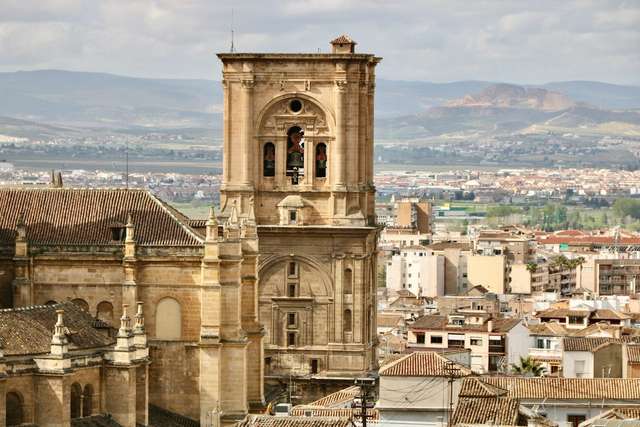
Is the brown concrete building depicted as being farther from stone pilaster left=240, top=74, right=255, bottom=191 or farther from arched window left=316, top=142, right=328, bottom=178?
arched window left=316, top=142, right=328, bottom=178

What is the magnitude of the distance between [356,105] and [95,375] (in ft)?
67.3

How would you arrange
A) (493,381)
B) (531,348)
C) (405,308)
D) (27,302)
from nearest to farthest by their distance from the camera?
(493,381)
(27,302)
(531,348)
(405,308)

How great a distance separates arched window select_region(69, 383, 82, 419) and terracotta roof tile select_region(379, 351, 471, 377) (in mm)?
9490

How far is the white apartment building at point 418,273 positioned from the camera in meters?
192

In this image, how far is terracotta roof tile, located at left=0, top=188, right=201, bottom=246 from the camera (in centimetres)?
8100

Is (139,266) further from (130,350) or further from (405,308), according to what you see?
(405,308)

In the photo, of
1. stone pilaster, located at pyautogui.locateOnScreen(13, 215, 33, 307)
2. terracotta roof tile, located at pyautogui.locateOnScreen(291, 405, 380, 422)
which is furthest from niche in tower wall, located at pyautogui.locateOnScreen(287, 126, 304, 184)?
terracotta roof tile, located at pyautogui.locateOnScreen(291, 405, 380, 422)

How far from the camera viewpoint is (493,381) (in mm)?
75125

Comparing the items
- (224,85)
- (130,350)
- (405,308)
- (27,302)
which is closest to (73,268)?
(27,302)

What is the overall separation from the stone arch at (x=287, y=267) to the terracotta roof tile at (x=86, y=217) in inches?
326

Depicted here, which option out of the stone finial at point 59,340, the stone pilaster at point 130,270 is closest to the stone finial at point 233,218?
the stone pilaster at point 130,270

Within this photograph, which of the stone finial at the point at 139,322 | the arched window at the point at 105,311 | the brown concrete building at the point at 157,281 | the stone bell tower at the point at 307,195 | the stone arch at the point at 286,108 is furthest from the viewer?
the stone arch at the point at 286,108

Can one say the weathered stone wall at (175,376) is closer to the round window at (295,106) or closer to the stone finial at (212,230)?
the stone finial at (212,230)

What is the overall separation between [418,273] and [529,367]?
94.3 meters
